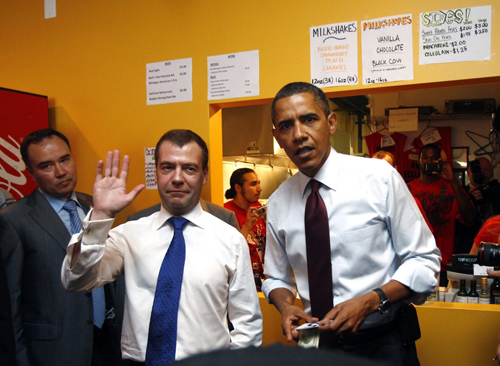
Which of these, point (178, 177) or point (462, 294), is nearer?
point (178, 177)

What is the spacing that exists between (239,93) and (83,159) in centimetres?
120

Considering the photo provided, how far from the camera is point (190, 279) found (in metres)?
1.56

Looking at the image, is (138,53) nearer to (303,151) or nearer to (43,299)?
(43,299)

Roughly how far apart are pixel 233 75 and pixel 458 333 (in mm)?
1869

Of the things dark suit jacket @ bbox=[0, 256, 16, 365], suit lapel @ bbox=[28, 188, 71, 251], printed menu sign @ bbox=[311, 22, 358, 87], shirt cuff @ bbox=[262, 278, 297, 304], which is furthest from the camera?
printed menu sign @ bbox=[311, 22, 358, 87]

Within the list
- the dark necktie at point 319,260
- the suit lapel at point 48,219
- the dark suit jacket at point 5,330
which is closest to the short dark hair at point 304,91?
the dark necktie at point 319,260

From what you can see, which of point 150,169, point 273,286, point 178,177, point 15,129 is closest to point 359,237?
point 273,286

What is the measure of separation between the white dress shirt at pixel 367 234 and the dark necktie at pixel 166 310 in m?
0.41

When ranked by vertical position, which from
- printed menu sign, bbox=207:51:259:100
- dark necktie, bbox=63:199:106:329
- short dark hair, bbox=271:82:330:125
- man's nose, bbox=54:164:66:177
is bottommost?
dark necktie, bbox=63:199:106:329

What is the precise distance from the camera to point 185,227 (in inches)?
65.8

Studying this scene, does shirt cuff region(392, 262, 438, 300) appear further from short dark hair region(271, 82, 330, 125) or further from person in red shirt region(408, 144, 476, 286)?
person in red shirt region(408, 144, 476, 286)

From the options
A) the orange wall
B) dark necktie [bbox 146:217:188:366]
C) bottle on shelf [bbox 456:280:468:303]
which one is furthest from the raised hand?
bottle on shelf [bbox 456:280:468:303]

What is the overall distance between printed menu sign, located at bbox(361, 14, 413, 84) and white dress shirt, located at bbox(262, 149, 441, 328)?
2.84 feet

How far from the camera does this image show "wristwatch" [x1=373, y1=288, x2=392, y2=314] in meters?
1.39
